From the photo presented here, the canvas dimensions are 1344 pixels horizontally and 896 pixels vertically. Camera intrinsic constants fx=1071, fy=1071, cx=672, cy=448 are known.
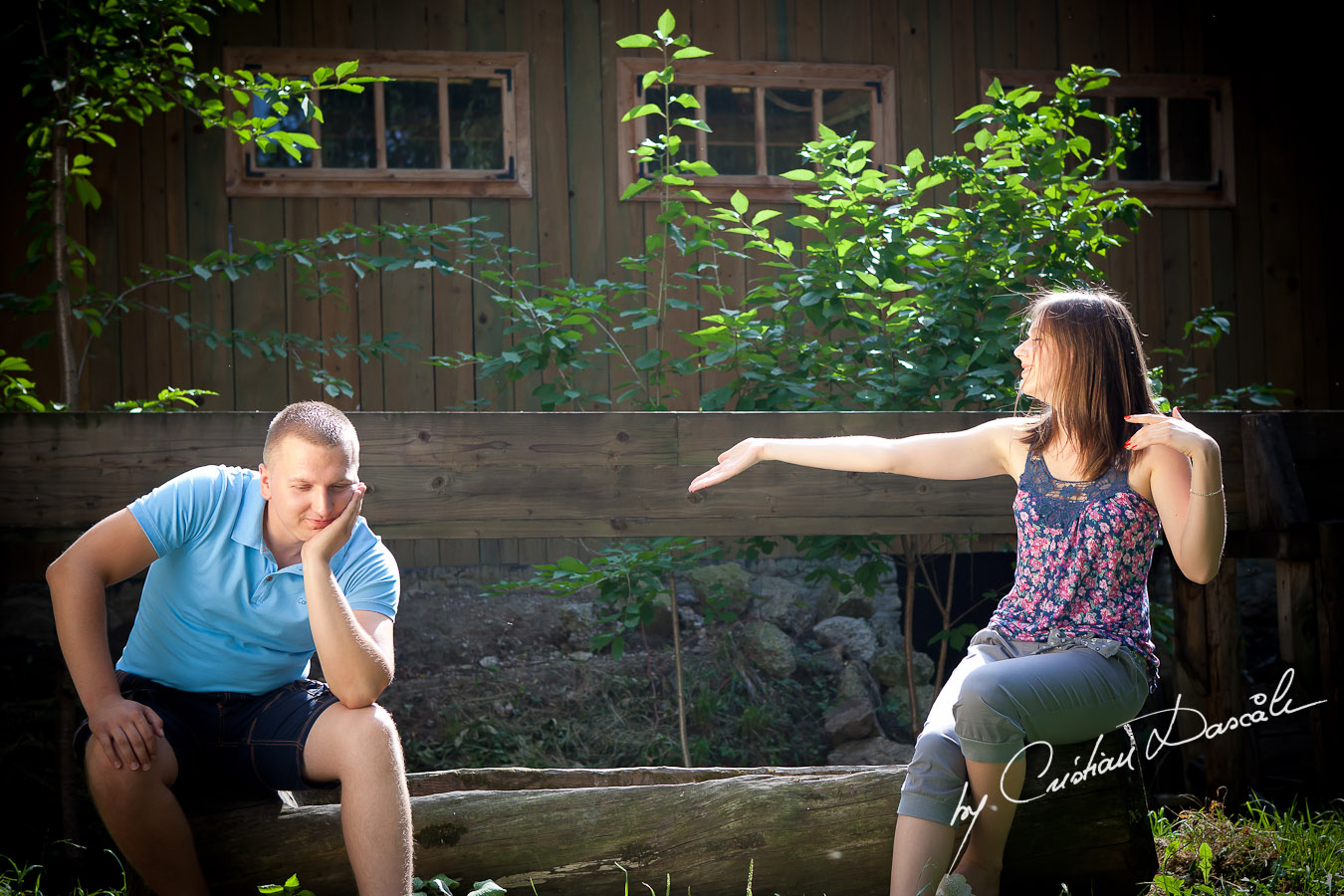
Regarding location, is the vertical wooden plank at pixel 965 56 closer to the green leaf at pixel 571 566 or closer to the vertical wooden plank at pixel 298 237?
the vertical wooden plank at pixel 298 237

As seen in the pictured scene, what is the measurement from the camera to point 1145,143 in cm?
666

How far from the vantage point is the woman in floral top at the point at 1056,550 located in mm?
2346

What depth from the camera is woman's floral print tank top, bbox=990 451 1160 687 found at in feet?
8.29

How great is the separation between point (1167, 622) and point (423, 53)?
474 centimetres

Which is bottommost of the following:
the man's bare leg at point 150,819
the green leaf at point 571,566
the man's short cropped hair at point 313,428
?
the man's bare leg at point 150,819

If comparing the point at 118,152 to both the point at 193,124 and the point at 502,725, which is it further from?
the point at 502,725

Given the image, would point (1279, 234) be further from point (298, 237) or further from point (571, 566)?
point (298, 237)

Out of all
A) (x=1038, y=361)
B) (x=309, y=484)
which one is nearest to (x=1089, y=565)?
(x=1038, y=361)

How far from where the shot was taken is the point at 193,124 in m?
5.81

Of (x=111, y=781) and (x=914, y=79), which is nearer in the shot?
(x=111, y=781)

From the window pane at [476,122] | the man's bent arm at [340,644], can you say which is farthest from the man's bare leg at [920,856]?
the window pane at [476,122]

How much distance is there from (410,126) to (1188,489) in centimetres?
481

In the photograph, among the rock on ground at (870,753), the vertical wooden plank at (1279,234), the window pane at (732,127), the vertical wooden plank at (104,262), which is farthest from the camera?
the vertical wooden plank at (1279,234)

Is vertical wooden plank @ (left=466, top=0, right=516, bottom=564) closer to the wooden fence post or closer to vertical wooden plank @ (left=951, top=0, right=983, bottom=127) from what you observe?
vertical wooden plank @ (left=951, top=0, right=983, bottom=127)
